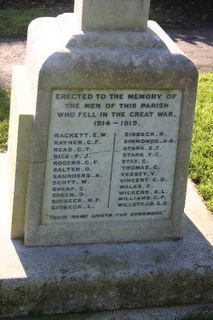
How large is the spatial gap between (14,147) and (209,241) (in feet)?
A: 4.54

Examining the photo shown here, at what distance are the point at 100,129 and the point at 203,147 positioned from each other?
227 cm

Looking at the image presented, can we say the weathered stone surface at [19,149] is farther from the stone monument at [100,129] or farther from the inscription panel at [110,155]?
the inscription panel at [110,155]

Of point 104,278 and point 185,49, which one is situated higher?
point 185,49

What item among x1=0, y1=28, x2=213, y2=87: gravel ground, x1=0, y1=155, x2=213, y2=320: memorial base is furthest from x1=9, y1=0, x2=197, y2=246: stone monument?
x1=0, y1=28, x2=213, y2=87: gravel ground

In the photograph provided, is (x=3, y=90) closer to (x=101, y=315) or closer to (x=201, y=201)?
(x=201, y=201)

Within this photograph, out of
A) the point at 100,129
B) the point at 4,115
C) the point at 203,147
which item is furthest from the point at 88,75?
the point at 4,115

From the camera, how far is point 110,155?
4328mm

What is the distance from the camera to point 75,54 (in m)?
3.98

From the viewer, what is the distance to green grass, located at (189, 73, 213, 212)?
5.57 meters

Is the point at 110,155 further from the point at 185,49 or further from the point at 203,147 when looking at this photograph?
the point at 185,49

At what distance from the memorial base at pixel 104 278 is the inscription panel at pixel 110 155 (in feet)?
0.80

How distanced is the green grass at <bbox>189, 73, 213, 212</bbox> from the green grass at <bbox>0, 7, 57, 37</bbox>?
300 cm

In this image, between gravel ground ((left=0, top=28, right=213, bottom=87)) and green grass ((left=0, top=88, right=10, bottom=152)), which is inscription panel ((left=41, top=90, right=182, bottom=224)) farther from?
gravel ground ((left=0, top=28, right=213, bottom=87))

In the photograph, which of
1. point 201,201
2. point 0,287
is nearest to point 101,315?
point 0,287
